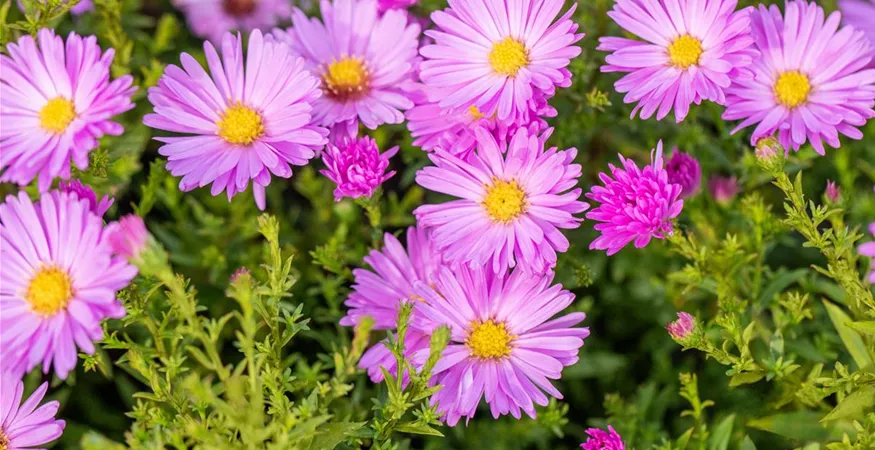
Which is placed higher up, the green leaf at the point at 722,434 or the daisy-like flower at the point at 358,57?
the daisy-like flower at the point at 358,57

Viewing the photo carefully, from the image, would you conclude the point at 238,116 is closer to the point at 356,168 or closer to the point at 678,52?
the point at 356,168

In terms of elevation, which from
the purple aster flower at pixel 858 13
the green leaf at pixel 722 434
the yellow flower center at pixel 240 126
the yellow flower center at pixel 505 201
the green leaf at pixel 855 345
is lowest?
the green leaf at pixel 722 434

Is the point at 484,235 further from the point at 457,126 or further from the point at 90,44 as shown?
the point at 90,44

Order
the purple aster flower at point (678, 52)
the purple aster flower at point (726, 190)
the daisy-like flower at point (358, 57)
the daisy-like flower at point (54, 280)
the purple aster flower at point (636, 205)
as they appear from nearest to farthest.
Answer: the daisy-like flower at point (54, 280) < the purple aster flower at point (636, 205) < the purple aster flower at point (678, 52) < the daisy-like flower at point (358, 57) < the purple aster flower at point (726, 190)

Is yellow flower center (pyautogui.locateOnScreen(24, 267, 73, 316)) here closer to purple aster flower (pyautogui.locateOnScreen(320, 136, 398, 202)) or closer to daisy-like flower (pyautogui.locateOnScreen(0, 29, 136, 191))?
daisy-like flower (pyautogui.locateOnScreen(0, 29, 136, 191))

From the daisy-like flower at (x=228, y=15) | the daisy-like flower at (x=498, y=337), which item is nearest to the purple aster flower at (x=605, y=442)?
the daisy-like flower at (x=498, y=337)

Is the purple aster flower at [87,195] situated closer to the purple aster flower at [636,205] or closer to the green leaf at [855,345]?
the purple aster flower at [636,205]
